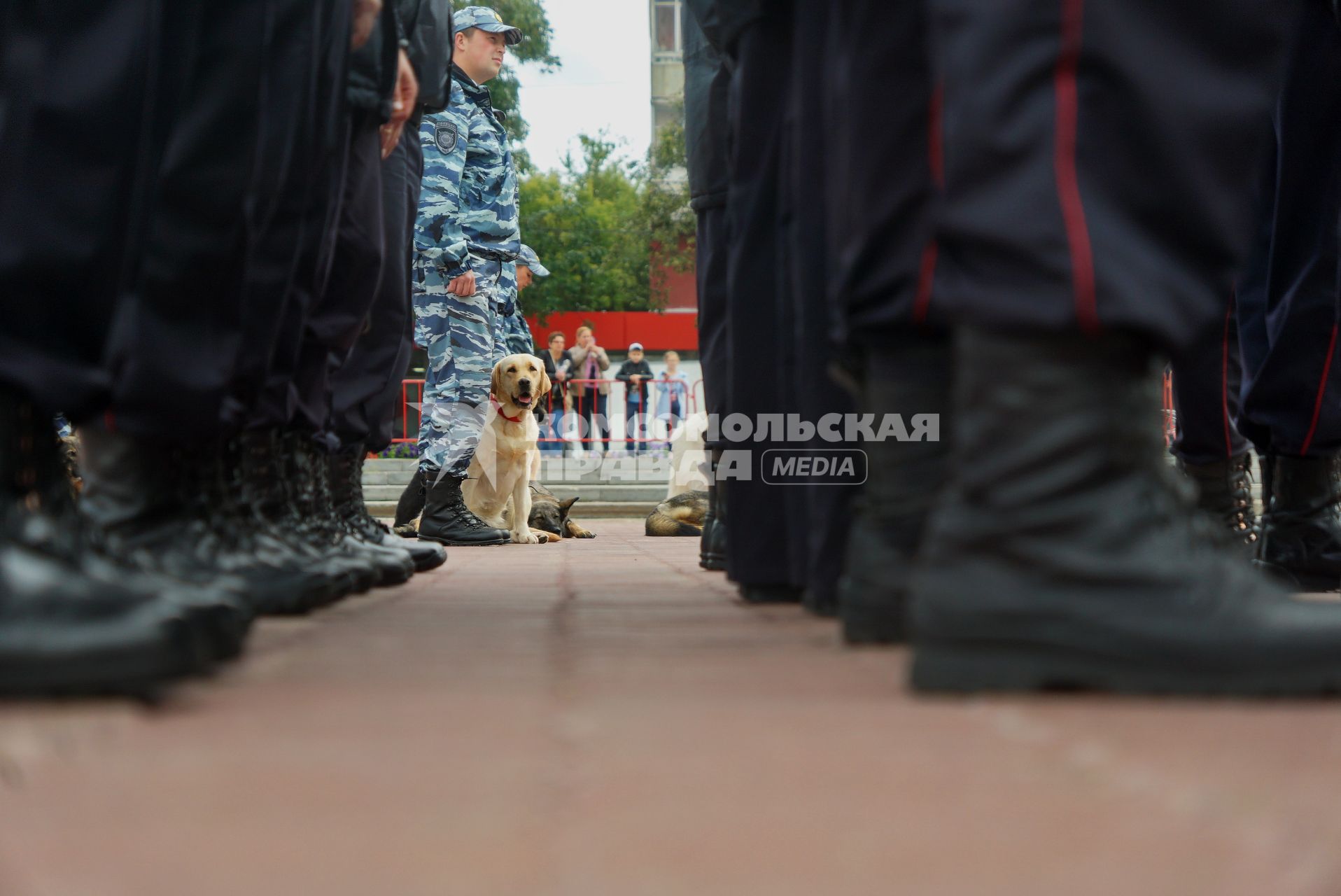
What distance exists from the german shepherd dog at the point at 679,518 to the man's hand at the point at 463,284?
2688 mm

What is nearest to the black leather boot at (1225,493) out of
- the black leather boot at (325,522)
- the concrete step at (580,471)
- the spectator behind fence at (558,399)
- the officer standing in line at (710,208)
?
the officer standing in line at (710,208)

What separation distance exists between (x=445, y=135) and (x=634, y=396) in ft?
45.8

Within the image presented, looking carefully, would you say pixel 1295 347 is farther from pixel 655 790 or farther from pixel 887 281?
pixel 655 790

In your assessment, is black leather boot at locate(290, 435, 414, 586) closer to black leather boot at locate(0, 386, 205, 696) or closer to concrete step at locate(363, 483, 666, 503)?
black leather boot at locate(0, 386, 205, 696)

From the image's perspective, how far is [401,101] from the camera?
3625mm

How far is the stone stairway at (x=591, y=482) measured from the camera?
587 inches

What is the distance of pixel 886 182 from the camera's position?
6.30 ft

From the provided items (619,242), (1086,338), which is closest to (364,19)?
(1086,338)

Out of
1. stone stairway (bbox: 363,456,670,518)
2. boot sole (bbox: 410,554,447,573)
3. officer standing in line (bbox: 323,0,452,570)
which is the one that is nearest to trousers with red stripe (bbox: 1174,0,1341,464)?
officer standing in line (bbox: 323,0,452,570)

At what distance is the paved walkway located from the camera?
84 cm

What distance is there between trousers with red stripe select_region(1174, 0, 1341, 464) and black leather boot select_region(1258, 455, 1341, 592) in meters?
0.06

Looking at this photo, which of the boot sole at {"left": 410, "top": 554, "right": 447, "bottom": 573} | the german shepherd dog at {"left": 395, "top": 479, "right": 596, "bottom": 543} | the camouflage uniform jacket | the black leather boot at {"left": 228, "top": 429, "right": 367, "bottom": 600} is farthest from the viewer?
the german shepherd dog at {"left": 395, "top": 479, "right": 596, "bottom": 543}

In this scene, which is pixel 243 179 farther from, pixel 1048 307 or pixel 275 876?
pixel 275 876

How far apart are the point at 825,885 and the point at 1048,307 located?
88cm
